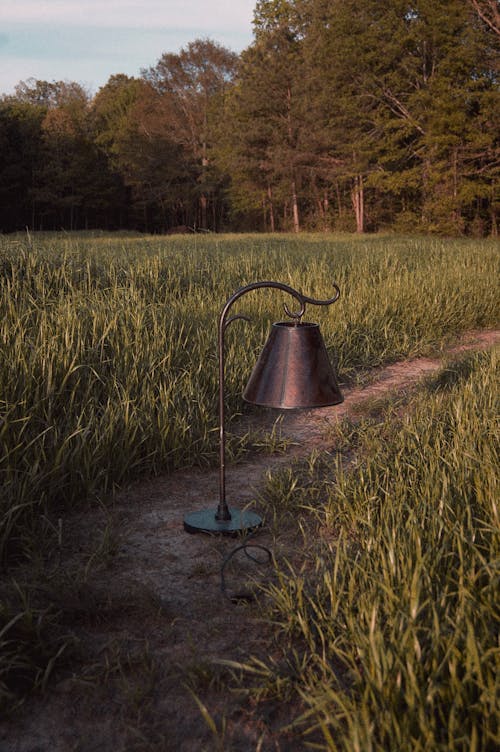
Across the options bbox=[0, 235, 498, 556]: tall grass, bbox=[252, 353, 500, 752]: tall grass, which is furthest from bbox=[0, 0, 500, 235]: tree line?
bbox=[252, 353, 500, 752]: tall grass

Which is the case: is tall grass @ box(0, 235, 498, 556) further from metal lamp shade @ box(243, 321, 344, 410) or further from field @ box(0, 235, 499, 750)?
metal lamp shade @ box(243, 321, 344, 410)

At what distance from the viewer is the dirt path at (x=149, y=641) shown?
69.8 inches

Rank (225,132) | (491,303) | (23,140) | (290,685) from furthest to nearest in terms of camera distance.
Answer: (23,140), (225,132), (491,303), (290,685)

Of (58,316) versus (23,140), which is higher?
(23,140)

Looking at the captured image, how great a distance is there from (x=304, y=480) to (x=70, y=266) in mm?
3854

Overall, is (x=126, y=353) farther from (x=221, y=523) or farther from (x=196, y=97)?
(x=196, y=97)

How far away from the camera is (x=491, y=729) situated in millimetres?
1555

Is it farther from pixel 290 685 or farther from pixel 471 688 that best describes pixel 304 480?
pixel 471 688

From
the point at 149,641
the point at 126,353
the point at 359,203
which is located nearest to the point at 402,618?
the point at 149,641

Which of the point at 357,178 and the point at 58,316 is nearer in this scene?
the point at 58,316

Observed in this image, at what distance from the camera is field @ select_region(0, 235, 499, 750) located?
5.53 ft

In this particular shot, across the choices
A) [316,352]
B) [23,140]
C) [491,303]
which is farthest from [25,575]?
[23,140]

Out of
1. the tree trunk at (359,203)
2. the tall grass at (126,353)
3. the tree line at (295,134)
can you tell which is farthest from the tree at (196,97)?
the tall grass at (126,353)

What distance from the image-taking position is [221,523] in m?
3.03
